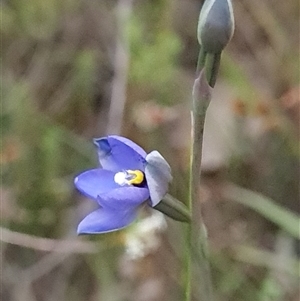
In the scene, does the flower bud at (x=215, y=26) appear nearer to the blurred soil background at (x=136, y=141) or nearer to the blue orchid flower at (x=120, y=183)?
the blue orchid flower at (x=120, y=183)

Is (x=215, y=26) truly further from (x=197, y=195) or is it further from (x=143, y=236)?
(x=143, y=236)

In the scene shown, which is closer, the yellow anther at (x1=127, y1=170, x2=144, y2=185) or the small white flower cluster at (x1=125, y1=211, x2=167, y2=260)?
the yellow anther at (x1=127, y1=170, x2=144, y2=185)

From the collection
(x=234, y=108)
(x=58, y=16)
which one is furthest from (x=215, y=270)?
(x=58, y=16)

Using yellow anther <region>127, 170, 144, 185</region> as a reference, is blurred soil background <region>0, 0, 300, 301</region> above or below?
below

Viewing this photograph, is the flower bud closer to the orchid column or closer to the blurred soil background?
the orchid column

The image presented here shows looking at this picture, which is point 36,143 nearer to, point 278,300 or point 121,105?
point 121,105

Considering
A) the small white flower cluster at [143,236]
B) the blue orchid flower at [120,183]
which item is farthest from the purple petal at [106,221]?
the small white flower cluster at [143,236]

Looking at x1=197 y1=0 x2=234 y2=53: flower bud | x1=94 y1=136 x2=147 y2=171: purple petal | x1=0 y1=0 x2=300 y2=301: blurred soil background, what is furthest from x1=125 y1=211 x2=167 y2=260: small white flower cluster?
x1=197 y1=0 x2=234 y2=53: flower bud
